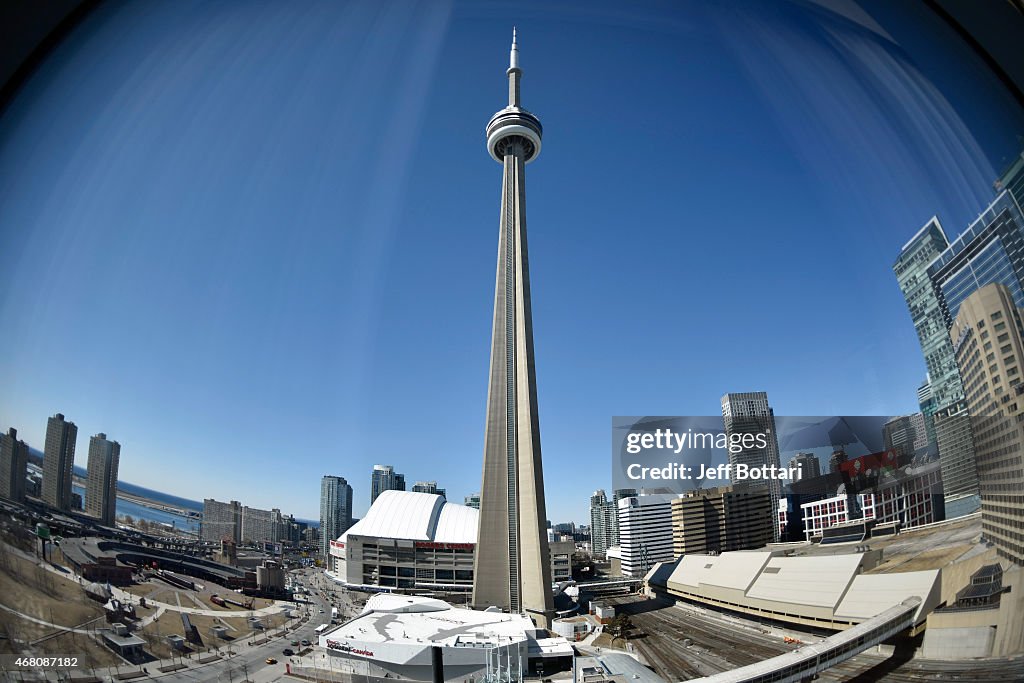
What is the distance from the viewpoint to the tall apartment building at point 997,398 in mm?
2539

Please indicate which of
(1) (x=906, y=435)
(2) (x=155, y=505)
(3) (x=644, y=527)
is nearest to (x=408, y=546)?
(2) (x=155, y=505)

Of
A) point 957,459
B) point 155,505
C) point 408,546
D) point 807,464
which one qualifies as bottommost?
point 408,546

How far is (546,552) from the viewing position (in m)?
11.9

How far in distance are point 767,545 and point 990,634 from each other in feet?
22.4

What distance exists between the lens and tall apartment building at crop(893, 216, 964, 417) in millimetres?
3254

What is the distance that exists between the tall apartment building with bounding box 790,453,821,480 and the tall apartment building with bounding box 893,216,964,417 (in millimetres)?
3477

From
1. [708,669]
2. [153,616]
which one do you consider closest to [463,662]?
[153,616]

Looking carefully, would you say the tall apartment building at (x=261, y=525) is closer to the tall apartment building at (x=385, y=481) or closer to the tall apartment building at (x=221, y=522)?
the tall apartment building at (x=221, y=522)

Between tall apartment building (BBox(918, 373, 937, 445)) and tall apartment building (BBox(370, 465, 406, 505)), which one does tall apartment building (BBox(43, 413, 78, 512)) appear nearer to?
tall apartment building (BBox(918, 373, 937, 445))

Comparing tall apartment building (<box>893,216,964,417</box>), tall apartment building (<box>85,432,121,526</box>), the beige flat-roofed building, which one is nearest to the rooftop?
tall apartment building (<box>85,432,121,526</box>)

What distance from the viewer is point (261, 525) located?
688 centimetres

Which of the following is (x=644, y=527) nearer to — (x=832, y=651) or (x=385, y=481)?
(x=385, y=481)

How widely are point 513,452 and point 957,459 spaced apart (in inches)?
391

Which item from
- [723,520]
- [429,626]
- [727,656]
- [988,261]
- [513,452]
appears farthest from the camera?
[513,452]
